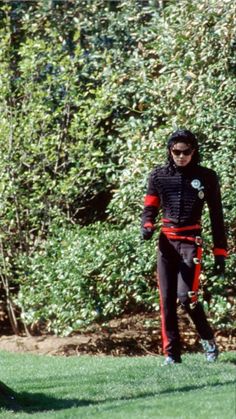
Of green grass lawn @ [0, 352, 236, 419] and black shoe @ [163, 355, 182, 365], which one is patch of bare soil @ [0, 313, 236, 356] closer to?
green grass lawn @ [0, 352, 236, 419]

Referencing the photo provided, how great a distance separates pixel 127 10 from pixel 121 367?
238 inches

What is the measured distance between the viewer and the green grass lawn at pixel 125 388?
7.40 metres

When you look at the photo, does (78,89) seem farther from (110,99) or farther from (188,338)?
(188,338)

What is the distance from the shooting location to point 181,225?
31.7 feet

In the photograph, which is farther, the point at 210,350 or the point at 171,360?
the point at 210,350

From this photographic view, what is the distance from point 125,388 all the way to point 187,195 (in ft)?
6.25

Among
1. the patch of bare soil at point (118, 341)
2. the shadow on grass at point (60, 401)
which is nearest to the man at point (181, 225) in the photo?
the shadow on grass at point (60, 401)

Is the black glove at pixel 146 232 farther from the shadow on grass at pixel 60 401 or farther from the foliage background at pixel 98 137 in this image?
the foliage background at pixel 98 137

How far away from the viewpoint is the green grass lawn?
7.40 m

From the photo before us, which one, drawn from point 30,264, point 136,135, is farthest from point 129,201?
point 30,264

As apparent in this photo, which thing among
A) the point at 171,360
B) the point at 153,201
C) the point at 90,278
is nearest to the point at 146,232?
the point at 153,201

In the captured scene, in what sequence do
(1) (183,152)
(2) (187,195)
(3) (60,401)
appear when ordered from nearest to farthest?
1. (3) (60,401)
2. (1) (183,152)
3. (2) (187,195)

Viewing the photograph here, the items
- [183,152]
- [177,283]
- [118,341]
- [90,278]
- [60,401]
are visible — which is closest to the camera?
[60,401]

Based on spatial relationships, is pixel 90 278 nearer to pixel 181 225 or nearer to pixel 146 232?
pixel 146 232
